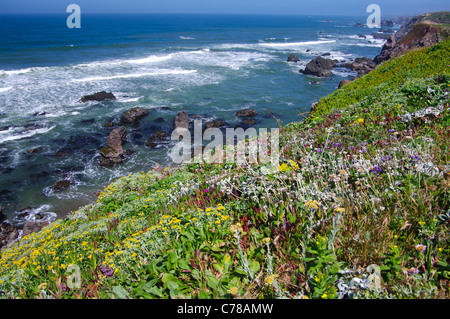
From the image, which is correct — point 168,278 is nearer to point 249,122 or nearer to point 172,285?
point 172,285

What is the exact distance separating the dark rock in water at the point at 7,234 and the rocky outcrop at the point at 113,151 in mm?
6408

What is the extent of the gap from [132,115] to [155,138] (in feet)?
14.0

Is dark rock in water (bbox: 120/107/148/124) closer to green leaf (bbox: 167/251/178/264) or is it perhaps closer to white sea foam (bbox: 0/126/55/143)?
white sea foam (bbox: 0/126/55/143)

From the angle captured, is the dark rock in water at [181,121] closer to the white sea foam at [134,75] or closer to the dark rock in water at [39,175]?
the dark rock in water at [39,175]

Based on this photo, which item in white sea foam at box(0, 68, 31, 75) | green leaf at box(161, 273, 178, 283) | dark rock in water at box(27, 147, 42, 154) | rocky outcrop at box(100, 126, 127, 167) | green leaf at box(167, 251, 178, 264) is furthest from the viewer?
white sea foam at box(0, 68, 31, 75)

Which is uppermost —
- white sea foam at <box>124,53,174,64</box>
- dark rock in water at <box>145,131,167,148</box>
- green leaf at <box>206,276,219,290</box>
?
white sea foam at <box>124,53,174,64</box>

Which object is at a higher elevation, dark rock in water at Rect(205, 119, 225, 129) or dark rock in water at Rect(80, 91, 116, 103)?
dark rock in water at Rect(80, 91, 116, 103)

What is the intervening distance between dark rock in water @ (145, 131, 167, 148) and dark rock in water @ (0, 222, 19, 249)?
9823mm

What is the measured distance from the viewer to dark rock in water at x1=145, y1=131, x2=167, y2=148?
837 inches

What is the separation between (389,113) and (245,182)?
4757 millimetres

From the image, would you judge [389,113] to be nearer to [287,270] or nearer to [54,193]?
[287,270]

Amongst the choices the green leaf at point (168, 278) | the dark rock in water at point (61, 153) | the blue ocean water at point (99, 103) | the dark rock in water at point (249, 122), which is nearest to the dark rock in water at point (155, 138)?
the blue ocean water at point (99, 103)

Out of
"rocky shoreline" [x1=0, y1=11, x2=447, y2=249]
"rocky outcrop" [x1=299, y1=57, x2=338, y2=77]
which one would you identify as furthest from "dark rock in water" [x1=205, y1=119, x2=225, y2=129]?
"rocky outcrop" [x1=299, y1=57, x2=338, y2=77]

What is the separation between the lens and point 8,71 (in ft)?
130
